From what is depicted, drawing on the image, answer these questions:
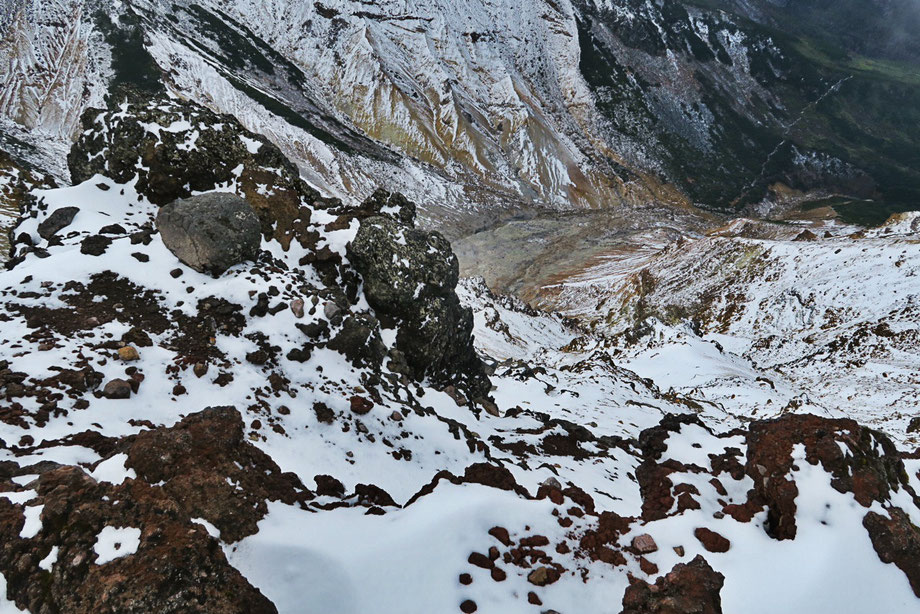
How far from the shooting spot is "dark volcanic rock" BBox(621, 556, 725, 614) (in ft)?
16.4

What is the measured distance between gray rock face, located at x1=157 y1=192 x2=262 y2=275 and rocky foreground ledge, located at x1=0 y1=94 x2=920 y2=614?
0.07m

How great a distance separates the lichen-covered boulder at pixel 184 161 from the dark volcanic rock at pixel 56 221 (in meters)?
2.14

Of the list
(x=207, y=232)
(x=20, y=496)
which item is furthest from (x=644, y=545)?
(x=207, y=232)

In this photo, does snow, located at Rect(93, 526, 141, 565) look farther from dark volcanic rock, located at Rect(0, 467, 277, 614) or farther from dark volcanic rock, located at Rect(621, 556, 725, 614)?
dark volcanic rock, located at Rect(621, 556, 725, 614)

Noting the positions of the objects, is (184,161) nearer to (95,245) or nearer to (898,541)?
(95,245)

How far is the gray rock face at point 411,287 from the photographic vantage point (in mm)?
16172

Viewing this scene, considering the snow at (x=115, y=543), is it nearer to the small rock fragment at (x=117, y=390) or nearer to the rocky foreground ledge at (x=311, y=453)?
the rocky foreground ledge at (x=311, y=453)

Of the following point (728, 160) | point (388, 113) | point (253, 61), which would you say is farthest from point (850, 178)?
point (253, 61)

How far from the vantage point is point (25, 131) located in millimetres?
86125

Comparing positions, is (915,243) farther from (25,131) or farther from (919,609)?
(25,131)

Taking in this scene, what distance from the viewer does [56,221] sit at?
15102 mm

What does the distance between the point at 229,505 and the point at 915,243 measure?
55451 mm

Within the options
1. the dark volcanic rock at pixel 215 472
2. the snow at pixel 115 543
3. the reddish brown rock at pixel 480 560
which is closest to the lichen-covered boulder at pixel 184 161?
the dark volcanic rock at pixel 215 472

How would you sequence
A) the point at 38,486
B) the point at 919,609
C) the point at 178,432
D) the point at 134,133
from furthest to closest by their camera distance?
the point at 134,133, the point at 178,432, the point at 919,609, the point at 38,486
